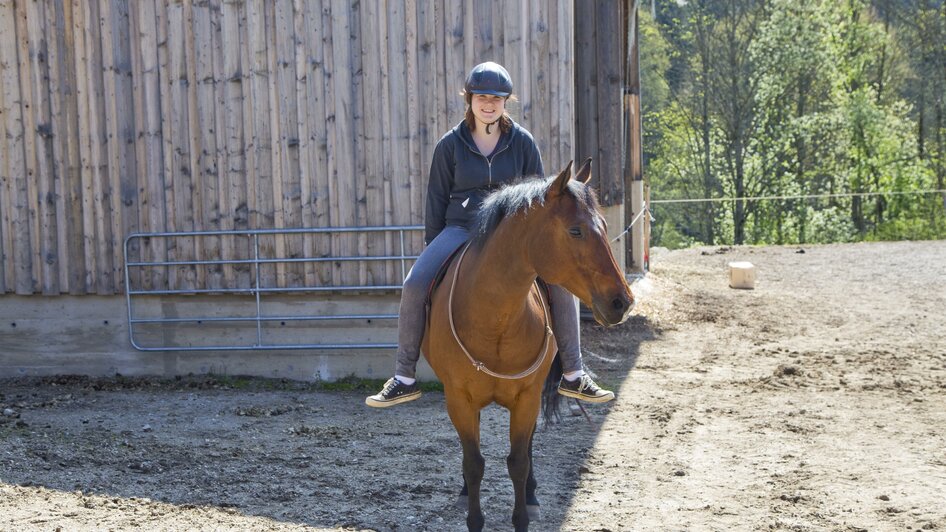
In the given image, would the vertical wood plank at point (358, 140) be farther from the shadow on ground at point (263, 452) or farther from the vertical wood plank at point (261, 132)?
the shadow on ground at point (263, 452)

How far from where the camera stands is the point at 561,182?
394 centimetres

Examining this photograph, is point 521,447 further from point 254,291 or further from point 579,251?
point 254,291

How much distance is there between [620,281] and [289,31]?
6170mm

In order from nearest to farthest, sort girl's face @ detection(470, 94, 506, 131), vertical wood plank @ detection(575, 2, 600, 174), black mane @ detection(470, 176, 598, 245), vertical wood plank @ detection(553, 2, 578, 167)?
black mane @ detection(470, 176, 598, 245) < girl's face @ detection(470, 94, 506, 131) < vertical wood plank @ detection(553, 2, 578, 167) < vertical wood plank @ detection(575, 2, 600, 174)

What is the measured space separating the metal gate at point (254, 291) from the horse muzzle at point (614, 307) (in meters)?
5.23

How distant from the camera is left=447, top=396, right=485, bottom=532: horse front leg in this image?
15.1 feet

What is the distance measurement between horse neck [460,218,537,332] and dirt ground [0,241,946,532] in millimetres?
1421

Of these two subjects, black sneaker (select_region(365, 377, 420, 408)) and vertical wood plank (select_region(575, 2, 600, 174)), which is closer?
black sneaker (select_region(365, 377, 420, 408))

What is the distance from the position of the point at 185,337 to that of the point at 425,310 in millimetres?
5221

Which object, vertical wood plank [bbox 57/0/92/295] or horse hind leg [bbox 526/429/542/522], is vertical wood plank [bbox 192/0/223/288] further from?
horse hind leg [bbox 526/429/542/522]

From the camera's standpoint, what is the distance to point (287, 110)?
29.7 feet

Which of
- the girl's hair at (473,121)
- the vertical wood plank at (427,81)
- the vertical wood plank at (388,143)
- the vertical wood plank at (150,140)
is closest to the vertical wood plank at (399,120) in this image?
the vertical wood plank at (388,143)

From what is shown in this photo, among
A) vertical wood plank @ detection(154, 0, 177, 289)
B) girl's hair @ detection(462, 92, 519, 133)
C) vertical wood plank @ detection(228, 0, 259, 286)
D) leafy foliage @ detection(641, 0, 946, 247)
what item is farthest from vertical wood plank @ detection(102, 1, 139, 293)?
leafy foliage @ detection(641, 0, 946, 247)

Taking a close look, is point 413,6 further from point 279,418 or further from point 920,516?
point 920,516
